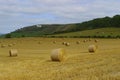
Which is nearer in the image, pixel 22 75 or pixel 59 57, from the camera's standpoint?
pixel 22 75

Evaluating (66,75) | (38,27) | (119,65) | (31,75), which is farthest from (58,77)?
(38,27)

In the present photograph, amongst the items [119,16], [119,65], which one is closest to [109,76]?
[119,65]

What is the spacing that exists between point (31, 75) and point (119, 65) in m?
4.59

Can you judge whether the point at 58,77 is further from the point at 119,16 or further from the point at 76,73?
the point at 119,16

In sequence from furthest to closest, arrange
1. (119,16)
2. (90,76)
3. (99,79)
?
1. (119,16)
2. (90,76)
3. (99,79)

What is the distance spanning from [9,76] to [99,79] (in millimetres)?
4554

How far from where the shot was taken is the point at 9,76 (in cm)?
1603

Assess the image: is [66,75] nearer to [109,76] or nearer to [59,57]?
[109,76]

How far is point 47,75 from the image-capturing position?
15.7 meters

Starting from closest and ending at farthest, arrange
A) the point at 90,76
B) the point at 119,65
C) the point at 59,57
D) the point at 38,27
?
the point at 90,76 < the point at 119,65 < the point at 59,57 < the point at 38,27

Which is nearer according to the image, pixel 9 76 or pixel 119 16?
pixel 9 76

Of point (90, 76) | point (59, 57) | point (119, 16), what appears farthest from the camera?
point (119, 16)

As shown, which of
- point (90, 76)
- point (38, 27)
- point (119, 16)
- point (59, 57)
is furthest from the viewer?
point (38, 27)

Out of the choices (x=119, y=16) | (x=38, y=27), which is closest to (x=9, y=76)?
(x=119, y=16)
